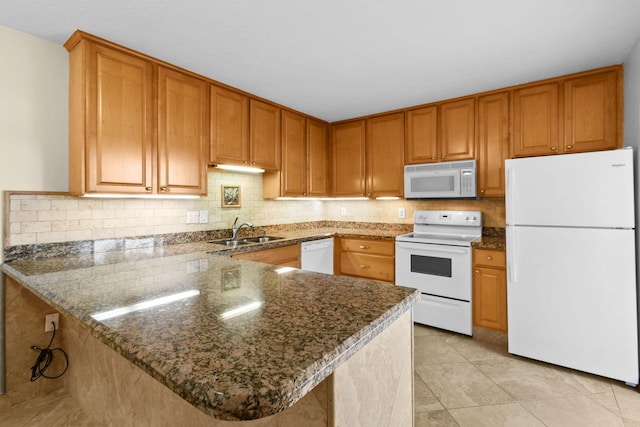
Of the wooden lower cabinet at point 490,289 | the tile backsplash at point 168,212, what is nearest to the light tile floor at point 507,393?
the wooden lower cabinet at point 490,289

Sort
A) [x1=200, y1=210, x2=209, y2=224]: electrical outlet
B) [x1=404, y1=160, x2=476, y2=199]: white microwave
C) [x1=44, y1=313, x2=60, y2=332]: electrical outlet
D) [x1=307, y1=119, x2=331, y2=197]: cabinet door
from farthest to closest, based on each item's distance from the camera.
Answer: [x1=307, y1=119, x2=331, y2=197]: cabinet door → [x1=404, y1=160, x2=476, y2=199]: white microwave → [x1=200, y1=210, x2=209, y2=224]: electrical outlet → [x1=44, y1=313, x2=60, y2=332]: electrical outlet

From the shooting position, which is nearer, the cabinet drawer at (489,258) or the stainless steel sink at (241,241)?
the cabinet drawer at (489,258)

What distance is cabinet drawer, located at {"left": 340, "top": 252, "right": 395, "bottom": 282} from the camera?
3279 millimetres

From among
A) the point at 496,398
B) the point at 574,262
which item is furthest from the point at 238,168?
the point at 574,262

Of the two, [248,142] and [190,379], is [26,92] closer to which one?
[248,142]

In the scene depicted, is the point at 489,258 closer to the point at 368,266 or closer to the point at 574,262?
the point at 574,262

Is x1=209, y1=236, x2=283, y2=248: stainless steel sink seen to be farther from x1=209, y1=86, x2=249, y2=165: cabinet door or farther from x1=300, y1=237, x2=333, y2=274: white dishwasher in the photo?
x1=209, y1=86, x2=249, y2=165: cabinet door

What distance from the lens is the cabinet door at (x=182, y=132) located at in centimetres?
229

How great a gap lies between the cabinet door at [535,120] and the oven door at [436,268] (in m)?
1.05

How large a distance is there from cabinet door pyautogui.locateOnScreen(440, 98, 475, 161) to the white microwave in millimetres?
117

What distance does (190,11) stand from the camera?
1.69 m

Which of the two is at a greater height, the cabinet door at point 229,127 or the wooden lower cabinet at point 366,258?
the cabinet door at point 229,127

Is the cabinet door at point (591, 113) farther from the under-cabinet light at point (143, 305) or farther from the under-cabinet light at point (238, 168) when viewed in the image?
the under-cabinet light at point (143, 305)

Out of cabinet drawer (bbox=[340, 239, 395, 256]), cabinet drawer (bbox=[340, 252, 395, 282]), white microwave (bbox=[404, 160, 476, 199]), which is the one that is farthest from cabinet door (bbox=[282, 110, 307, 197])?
white microwave (bbox=[404, 160, 476, 199])
